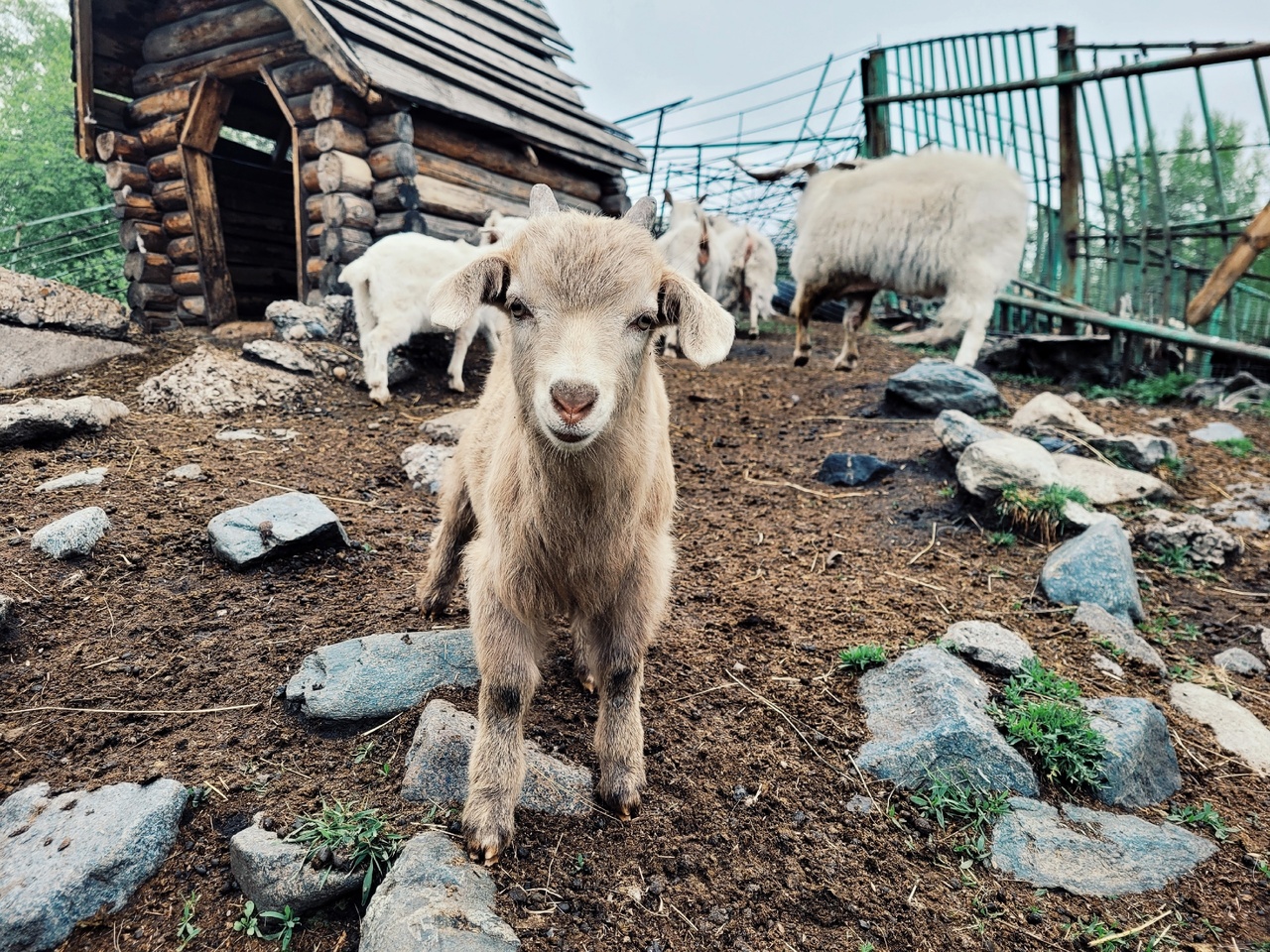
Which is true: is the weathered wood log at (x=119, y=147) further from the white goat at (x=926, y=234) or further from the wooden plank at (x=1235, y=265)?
the wooden plank at (x=1235, y=265)

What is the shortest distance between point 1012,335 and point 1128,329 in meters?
1.96

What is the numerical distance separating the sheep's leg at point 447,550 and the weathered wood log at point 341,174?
16.6 ft

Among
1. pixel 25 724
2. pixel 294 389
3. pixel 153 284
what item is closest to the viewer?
pixel 25 724

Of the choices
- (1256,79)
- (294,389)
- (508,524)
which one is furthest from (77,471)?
(1256,79)

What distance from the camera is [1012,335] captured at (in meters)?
9.27

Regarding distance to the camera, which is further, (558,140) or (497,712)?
(558,140)

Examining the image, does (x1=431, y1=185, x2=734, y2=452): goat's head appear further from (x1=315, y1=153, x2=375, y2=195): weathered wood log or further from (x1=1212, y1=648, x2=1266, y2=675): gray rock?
(x1=315, y1=153, x2=375, y2=195): weathered wood log

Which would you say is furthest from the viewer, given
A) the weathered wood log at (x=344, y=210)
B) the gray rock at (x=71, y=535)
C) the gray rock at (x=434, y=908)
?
the weathered wood log at (x=344, y=210)

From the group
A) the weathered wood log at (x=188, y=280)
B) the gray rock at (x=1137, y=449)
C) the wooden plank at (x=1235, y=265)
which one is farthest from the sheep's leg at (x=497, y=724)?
the weathered wood log at (x=188, y=280)

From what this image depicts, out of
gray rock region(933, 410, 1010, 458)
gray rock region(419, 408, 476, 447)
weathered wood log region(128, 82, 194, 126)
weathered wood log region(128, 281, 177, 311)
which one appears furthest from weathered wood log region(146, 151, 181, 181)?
gray rock region(933, 410, 1010, 458)

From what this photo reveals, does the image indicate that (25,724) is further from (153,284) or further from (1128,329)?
(1128,329)

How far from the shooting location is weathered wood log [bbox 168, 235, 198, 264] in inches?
330

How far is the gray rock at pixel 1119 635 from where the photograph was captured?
310 cm

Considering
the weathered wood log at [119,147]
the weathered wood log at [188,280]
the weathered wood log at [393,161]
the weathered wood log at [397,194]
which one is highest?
the weathered wood log at [119,147]
